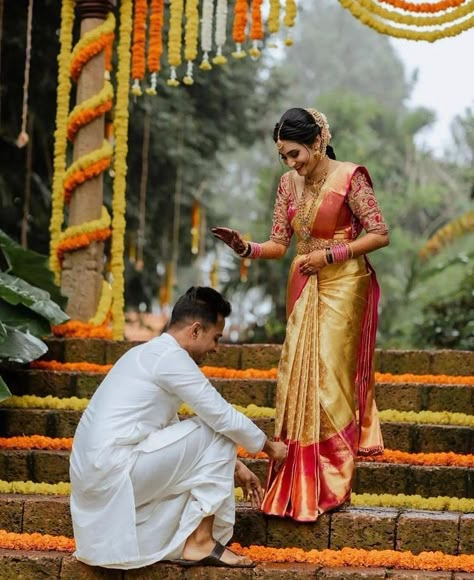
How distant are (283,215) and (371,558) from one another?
1.63 metres

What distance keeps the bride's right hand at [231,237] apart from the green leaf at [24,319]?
2.52 m

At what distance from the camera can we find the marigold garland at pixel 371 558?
16.7ft

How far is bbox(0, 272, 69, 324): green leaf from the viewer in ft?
24.6

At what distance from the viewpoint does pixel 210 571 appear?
4.96 m

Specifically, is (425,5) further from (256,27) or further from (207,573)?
(207,573)

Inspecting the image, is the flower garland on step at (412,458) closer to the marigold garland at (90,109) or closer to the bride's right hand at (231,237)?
the bride's right hand at (231,237)

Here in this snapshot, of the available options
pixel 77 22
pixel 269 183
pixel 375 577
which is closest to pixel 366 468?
pixel 375 577

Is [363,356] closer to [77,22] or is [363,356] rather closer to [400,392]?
[400,392]

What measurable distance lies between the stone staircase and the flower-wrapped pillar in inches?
33.6

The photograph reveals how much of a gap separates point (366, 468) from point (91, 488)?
1.69 meters

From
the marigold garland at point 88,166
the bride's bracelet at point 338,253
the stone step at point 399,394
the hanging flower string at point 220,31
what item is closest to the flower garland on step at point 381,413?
the stone step at point 399,394

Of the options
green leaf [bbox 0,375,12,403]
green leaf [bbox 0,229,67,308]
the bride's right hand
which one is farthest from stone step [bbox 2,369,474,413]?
the bride's right hand

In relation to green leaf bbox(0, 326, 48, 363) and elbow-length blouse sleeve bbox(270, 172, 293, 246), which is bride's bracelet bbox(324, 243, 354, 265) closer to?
elbow-length blouse sleeve bbox(270, 172, 293, 246)

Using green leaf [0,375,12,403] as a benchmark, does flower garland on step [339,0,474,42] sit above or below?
above
